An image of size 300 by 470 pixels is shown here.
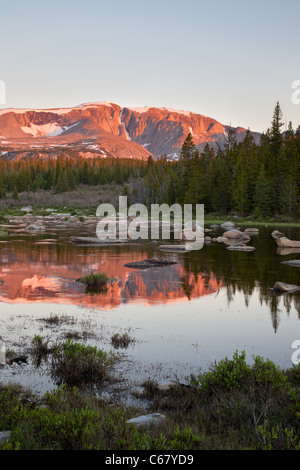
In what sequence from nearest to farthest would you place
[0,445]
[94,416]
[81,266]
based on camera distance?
[0,445], [94,416], [81,266]

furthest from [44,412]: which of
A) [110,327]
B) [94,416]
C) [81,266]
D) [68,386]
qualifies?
[81,266]

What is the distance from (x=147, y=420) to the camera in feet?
17.4

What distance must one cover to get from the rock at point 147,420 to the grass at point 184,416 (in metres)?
0.10

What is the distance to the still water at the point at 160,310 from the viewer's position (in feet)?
28.3

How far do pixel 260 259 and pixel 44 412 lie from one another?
21.8 meters

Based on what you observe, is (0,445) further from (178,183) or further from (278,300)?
(178,183)

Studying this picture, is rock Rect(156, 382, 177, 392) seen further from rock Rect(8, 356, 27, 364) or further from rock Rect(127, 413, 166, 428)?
rock Rect(8, 356, 27, 364)

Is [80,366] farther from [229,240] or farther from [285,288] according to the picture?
[229,240]

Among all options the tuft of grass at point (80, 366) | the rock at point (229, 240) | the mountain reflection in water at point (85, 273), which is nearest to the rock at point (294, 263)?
the mountain reflection in water at point (85, 273)

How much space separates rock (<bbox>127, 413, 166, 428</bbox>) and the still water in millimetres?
1804

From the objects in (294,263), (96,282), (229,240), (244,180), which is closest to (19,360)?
(96,282)

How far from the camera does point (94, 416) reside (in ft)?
16.4

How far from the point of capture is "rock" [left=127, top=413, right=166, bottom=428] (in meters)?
5.15

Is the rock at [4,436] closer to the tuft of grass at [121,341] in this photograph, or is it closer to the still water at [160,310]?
the still water at [160,310]
